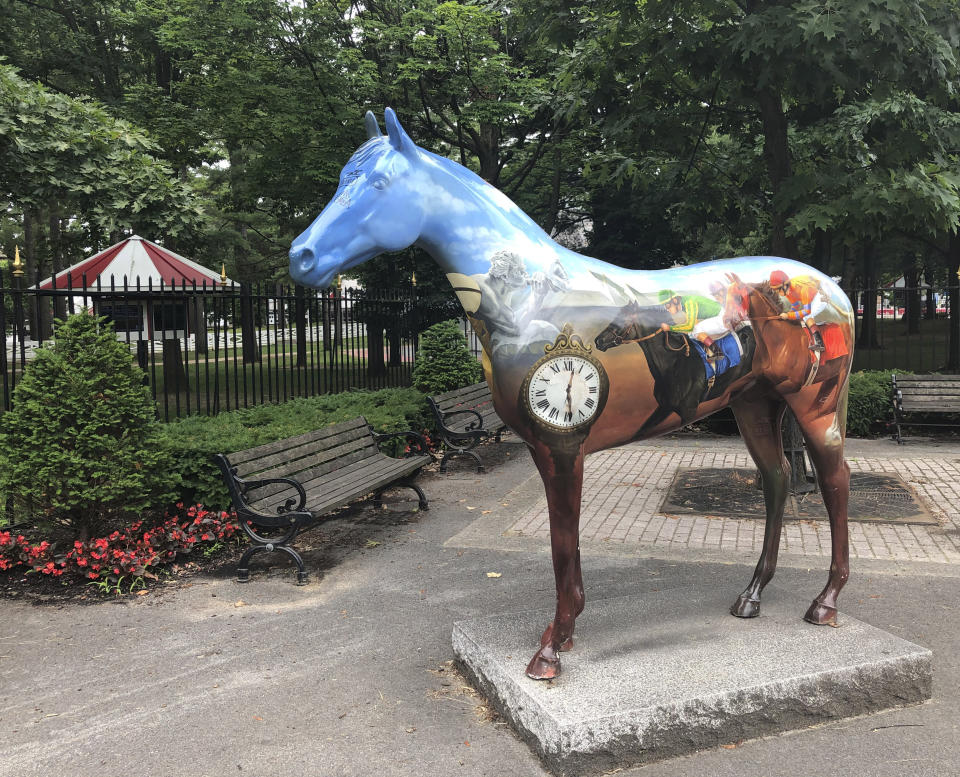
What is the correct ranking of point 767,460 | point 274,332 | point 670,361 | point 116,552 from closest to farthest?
point 670,361, point 767,460, point 116,552, point 274,332

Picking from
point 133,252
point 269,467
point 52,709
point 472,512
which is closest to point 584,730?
point 52,709

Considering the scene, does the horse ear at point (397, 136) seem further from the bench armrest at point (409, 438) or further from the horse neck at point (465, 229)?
the bench armrest at point (409, 438)

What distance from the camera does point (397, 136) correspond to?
3.17m

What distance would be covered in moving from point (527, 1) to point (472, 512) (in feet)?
17.9

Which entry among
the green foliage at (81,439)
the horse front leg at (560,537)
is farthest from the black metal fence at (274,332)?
the horse front leg at (560,537)

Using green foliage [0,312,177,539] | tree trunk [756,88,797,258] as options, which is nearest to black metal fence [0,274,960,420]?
green foliage [0,312,177,539]

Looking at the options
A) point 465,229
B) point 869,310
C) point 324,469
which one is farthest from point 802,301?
point 869,310

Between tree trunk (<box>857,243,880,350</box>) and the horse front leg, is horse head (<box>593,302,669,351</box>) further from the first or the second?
tree trunk (<box>857,243,880,350</box>)

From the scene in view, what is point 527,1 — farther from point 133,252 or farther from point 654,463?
point 133,252

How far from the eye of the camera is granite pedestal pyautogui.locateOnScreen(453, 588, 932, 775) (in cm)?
299

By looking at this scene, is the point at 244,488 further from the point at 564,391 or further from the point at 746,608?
the point at 746,608

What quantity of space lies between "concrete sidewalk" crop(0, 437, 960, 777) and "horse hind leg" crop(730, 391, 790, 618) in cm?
29

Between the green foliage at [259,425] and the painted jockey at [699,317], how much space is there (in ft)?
13.9

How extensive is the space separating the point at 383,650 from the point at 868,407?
Result: 9.48m
